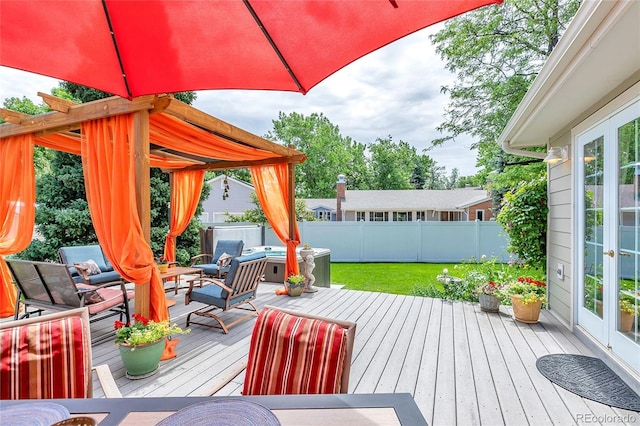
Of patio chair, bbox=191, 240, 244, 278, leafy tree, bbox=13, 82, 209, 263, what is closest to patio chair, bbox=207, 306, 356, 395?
patio chair, bbox=191, 240, 244, 278

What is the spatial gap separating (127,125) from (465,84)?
8.92m

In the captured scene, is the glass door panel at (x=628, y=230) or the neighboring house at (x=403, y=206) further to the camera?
the neighboring house at (x=403, y=206)

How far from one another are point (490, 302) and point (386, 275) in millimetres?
4915

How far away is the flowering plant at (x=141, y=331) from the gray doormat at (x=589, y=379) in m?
3.45

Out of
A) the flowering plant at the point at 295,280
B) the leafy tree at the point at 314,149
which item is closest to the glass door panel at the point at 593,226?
the flowering plant at the point at 295,280

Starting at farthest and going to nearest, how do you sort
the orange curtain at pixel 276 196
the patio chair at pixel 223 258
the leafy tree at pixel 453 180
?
the leafy tree at pixel 453 180
the patio chair at pixel 223 258
the orange curtain at pixel 276 196

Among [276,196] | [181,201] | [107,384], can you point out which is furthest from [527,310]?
[181,201]

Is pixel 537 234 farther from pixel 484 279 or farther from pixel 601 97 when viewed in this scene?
pixel 601 97

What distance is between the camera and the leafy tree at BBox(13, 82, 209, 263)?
23.4 ft

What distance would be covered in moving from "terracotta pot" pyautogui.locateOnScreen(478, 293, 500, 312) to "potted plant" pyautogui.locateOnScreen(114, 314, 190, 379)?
164 inches

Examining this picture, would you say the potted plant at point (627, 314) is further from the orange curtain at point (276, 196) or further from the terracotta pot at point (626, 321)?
the orange curtain at point (276, 196)

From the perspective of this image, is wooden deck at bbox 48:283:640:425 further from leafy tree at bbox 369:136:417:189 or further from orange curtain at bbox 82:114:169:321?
leafy tree at bbox 369:136:417:189

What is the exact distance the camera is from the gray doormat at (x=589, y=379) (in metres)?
2.38

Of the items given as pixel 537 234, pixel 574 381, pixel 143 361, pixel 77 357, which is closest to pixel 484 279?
pixel 537 234
